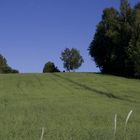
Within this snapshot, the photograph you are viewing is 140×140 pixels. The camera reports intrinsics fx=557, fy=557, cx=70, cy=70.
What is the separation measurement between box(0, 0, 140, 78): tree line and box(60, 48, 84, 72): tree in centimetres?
4832

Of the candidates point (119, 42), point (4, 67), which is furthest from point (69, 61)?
point (119, 42)

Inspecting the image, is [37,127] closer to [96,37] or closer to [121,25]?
[121,25]

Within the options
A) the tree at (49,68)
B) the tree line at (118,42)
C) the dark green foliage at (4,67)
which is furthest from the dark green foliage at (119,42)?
the dark green foliage at (4,67)

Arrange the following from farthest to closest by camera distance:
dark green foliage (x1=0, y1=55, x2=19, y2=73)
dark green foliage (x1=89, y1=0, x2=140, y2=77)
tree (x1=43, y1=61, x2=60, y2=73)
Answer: dark green foliage (x1=0, y1=55, x2=19, y2=73), tree (x1=43, y1=61, x2=60, y2=73), dark green foliage (x1=89, y1=0, x2=140, y2=77)

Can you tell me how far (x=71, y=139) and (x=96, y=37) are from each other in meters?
80.0

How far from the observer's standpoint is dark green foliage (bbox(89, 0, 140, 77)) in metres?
82.2

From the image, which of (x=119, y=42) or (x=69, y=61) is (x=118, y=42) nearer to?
(x=119, y=42)

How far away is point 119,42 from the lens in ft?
282

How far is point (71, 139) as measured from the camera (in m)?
14.9

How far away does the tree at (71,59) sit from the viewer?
14412 cm

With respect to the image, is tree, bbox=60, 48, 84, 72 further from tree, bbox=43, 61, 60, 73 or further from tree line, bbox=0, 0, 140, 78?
tree line, bbox=0, 0, 140, 78

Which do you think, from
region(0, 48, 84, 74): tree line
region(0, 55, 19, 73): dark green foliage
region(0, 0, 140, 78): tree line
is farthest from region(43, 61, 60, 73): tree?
region(0, 0, 140, 78): tree line

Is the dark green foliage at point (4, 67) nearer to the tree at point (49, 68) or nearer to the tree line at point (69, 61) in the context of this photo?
the tree line at point (69, 61)

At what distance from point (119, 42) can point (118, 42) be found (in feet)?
0.68
